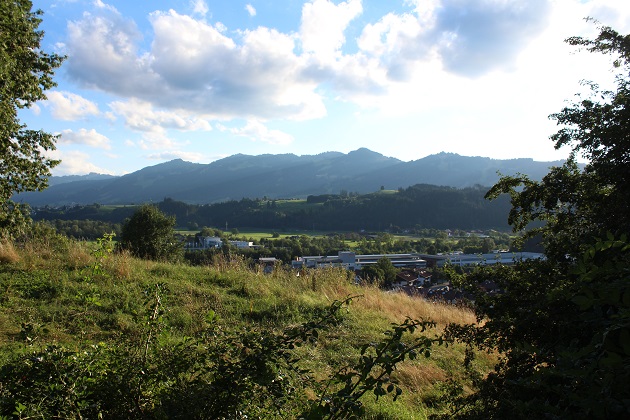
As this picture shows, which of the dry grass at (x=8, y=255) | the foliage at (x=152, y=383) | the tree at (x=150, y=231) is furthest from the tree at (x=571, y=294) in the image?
the tree at (x=150, y=231)

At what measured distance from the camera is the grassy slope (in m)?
4.86

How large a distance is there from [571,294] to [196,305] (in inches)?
236

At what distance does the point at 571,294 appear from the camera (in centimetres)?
199

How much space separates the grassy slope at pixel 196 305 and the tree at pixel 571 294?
1372 millimetres

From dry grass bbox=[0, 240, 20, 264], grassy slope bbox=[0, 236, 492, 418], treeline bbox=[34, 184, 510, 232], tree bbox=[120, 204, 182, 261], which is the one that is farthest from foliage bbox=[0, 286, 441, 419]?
treeline bbox=[34, 184, 510, 232]

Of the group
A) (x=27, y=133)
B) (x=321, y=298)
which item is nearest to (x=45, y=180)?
(x=27, y=133)

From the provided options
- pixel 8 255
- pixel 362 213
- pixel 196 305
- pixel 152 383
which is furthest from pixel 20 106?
pixel 362 213

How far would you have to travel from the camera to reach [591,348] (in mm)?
1467

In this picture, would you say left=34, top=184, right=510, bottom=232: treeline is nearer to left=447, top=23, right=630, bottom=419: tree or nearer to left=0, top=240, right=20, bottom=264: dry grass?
left=0, top=240, right=20, bottom=264: dry grass

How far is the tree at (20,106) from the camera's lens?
7605 mm

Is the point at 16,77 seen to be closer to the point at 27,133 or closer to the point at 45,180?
the point at 27,133

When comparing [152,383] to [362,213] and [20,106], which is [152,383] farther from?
[362,213]

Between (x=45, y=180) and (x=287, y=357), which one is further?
(x=45, y=180)

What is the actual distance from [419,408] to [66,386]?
3704 mm
